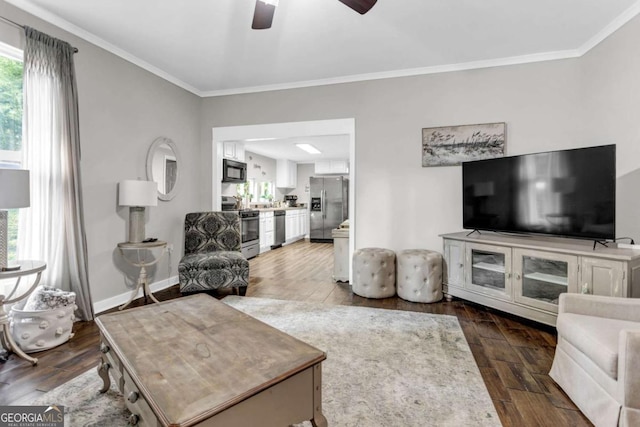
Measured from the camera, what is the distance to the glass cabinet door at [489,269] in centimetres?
300

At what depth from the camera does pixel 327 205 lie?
8836 mm

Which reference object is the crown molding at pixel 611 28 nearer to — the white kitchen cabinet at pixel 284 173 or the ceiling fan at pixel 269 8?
the ceiling fan at pixel 269 8

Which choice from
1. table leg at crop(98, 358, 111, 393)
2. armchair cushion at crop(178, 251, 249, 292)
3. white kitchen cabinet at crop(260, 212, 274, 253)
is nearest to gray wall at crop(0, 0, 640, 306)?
armchair cushion at crop(178, 251, 249, 292)

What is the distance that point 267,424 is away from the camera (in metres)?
1.16

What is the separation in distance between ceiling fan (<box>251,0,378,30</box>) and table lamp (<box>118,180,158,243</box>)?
2027 mm

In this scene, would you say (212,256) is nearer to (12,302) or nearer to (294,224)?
(12,302)

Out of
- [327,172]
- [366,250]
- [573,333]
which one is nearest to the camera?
[573,333]

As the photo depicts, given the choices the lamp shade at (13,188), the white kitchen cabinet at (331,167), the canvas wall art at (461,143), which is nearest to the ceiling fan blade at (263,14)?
A: the lamp shade at (13,188)

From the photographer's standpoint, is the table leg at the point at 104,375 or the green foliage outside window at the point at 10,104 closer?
the table leg at the point at 104,375

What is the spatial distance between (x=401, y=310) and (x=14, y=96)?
3.91 meters

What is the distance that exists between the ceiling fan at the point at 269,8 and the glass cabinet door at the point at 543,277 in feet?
7.88

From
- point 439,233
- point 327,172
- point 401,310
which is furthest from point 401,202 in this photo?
point 327,172

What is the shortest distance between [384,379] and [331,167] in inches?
301

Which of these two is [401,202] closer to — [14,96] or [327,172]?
[14,96]
